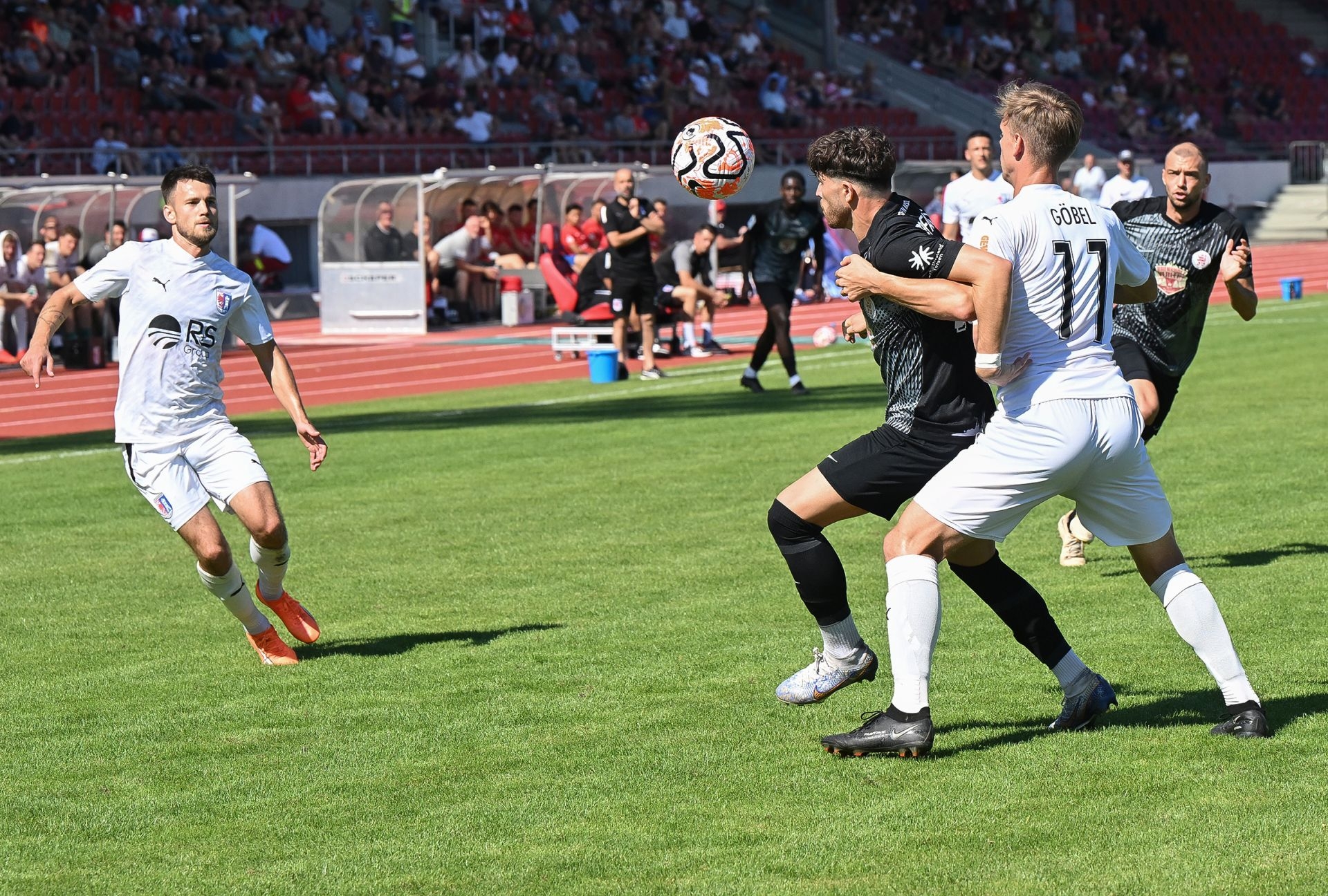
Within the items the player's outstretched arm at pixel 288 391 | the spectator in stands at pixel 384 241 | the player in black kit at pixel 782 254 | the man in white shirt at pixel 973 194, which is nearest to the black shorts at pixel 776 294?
the player in black kit at pixel 782 254

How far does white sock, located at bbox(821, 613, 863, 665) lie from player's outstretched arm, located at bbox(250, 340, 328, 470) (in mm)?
2263

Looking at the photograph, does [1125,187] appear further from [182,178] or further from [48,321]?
[48,321]

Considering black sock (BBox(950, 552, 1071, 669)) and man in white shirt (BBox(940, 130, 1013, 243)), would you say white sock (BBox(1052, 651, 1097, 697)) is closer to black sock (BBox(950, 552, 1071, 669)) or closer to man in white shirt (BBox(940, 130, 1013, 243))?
black sock (BBox(950, 552, 1071, 669))

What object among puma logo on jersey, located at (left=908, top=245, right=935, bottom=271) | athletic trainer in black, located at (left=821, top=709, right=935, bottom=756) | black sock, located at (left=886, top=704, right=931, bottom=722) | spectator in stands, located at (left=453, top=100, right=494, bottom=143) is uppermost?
spectator in stands, located at (left=453, top=100, right=494, bottom=143)

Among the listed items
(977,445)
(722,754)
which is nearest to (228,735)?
(722,754)

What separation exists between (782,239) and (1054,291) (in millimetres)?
12047

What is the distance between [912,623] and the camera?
5.36 m

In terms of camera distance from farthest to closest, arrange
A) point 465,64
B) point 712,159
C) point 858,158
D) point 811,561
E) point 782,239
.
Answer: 1. point 465,64
2. point 782,239
3. point 712,159
4. point 811,561
5. point 858,158

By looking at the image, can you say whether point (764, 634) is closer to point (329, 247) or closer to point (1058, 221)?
point (1058, 221)

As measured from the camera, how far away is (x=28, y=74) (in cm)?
→ 2861

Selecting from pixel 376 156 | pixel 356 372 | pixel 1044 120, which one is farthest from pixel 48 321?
pixel 376 156

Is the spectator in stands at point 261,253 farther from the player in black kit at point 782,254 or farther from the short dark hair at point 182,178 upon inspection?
the short dark hair at point 182,178

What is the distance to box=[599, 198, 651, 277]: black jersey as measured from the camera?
63.1ft

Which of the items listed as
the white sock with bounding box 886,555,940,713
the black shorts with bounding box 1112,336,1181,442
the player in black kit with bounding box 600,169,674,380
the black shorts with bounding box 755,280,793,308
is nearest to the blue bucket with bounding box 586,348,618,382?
the player in black kit with bounding box 600,169,674,380
